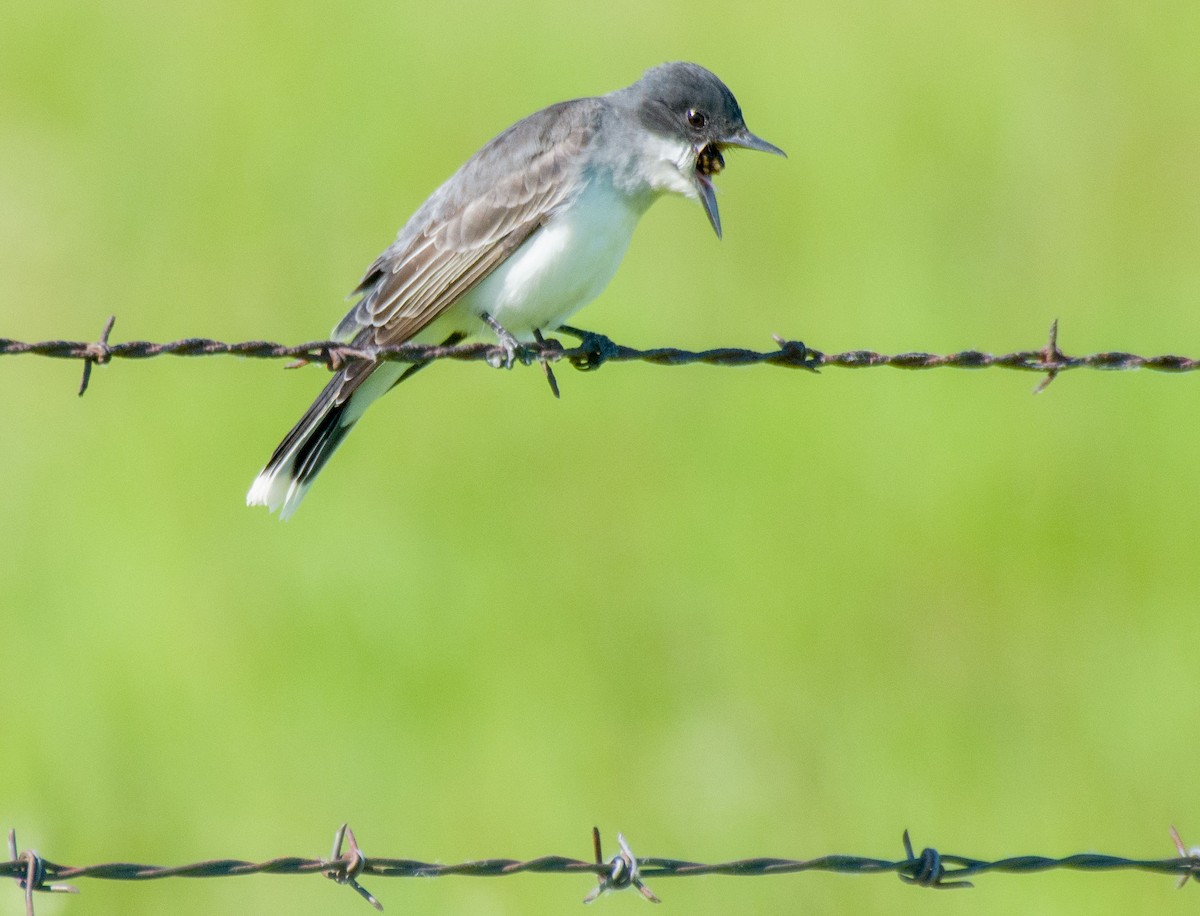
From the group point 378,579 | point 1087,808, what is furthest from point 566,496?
Result: point 1087,808

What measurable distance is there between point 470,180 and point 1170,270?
5488mm

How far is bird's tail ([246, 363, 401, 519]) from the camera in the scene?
19.6 ft

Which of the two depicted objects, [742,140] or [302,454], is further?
[742,140]

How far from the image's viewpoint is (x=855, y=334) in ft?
31.2

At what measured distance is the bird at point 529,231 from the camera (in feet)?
19.5

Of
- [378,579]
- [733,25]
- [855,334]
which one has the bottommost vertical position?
[378,579]

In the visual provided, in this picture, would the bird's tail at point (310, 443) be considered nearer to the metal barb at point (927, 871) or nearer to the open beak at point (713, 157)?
the open beak at point (713, 157)

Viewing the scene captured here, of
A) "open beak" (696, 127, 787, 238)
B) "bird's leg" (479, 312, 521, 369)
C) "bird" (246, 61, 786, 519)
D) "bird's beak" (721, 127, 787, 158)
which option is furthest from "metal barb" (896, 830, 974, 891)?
"bird's beak" (721, 127, 787, 158)

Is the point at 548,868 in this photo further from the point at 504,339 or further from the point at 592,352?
the point at 504,339

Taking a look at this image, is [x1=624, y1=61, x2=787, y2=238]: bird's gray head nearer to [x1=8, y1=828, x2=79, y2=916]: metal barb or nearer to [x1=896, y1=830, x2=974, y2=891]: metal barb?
[x1=896, y1=830, x2=974, y2=891]: metal barb

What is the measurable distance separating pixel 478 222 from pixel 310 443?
0.98 m

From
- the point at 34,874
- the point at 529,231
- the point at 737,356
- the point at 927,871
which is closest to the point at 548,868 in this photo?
the point at 927,871

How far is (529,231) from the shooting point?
5.97 m

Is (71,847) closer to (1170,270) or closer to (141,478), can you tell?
(141,478)
